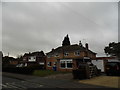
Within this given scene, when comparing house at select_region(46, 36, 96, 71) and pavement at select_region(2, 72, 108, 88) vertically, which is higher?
house at select_region(46, 36, 96, 71)

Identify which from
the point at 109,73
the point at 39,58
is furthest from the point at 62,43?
the point at 109,73

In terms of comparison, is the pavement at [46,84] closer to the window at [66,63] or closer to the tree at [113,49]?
the window at [66,63]

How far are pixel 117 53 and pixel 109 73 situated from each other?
96.8ft

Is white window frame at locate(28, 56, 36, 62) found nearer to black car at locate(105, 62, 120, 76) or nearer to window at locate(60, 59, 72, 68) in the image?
window at locate(60, 59, 72, 68)

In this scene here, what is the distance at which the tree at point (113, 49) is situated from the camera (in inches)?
1791

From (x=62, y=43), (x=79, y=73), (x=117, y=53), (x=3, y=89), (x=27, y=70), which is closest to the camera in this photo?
(x=3, y=89)

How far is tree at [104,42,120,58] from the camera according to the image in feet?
149

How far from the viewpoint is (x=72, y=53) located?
3366 centimetres

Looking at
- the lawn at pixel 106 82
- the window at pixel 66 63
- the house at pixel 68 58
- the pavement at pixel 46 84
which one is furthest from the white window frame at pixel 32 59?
the lawn at pixel 106 82

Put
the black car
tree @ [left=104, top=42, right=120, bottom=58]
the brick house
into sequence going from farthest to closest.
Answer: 1. tree @ [left=104, top=42, right=120, bottom=58]
2. the brick house
3. the black car

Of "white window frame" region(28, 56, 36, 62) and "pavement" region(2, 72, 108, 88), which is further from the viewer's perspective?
"white window frame" region(28, 56, 36, 62)

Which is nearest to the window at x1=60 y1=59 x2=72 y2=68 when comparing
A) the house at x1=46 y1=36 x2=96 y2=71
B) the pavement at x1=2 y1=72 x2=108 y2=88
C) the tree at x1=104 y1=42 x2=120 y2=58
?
the house at x1=46 y1=36 x2=96 y2=71

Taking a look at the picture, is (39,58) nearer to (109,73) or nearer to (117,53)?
(117,53)

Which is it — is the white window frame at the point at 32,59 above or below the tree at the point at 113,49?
below
